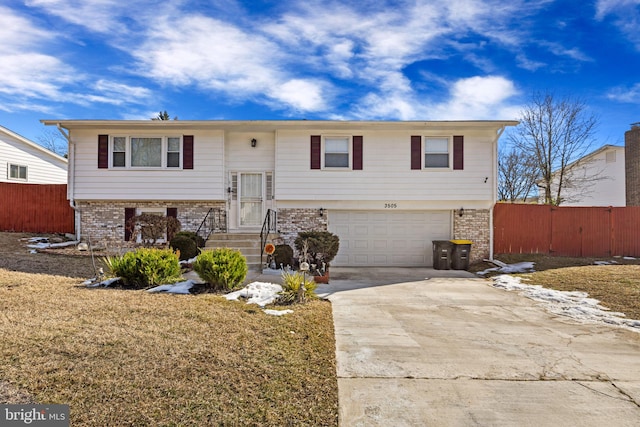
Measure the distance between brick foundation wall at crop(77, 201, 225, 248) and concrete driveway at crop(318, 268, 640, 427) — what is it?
7.59 m

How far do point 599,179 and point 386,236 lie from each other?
16.3 metres

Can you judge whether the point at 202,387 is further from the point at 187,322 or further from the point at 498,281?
the point at 498,281

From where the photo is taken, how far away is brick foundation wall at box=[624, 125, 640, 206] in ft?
67.2

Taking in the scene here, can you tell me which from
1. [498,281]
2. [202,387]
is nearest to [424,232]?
[498,281]

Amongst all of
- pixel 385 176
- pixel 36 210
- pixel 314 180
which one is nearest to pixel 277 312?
pixel 314 180

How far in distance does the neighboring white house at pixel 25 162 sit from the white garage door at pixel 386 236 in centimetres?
1651

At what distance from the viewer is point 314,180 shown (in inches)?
512

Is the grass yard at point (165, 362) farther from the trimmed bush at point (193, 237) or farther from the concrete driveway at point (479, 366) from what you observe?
the trimmed bush at point (193, 237)

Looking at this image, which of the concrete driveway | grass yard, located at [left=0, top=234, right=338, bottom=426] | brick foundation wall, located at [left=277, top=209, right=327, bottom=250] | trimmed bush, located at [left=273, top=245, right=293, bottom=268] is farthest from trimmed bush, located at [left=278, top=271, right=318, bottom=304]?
brick foundation wall, located at [left=277, top=209, right=327, bottom=250]

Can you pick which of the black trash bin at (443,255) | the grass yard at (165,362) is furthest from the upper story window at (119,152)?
the black trash bin at (443,255)

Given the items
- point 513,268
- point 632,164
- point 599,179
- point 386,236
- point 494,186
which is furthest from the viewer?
point 599,179

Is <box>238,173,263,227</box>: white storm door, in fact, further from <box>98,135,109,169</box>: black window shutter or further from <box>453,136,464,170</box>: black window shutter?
<box>453,136,464,170</box>: black window shutter

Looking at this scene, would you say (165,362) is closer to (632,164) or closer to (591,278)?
(591,278)

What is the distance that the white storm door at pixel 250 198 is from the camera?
13.4m
